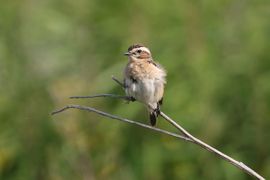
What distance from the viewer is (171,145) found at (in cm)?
623

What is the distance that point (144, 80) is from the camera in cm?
484

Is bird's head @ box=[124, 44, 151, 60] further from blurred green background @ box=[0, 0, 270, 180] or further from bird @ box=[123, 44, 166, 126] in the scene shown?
blurred green background @ box=[0, 0, 270, 180]

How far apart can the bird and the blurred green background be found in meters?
0.99

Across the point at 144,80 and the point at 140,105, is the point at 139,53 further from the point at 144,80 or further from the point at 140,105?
the point at 140,105

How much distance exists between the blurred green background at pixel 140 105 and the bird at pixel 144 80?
0.99 meters

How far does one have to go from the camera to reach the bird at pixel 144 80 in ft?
15.5

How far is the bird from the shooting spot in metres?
4.73

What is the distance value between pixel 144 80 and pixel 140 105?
117 centimetres

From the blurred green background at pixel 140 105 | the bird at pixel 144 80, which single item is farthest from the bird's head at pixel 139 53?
the blurred green background at pixel 140 105

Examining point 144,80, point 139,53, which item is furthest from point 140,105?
point 144,80

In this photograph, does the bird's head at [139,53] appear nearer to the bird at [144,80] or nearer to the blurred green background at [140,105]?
the bird at [144,80]

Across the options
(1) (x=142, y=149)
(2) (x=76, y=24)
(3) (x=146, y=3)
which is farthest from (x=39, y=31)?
(1) (x=142, y=149)

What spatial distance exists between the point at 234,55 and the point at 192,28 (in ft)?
1.36

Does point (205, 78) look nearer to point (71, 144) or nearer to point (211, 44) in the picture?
point (211, 44)
